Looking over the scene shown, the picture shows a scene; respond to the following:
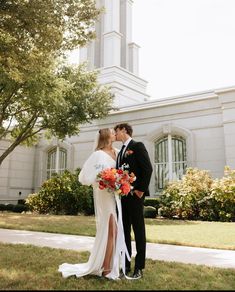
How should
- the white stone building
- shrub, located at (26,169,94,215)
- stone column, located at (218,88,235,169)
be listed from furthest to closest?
the white stone building, stone column, located at (218,88,235,169), shrub, located at (26,169,94,215)

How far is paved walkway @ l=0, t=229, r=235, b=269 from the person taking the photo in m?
5.45

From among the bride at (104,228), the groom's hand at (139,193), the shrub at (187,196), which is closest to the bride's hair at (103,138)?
the bride at (104,228)

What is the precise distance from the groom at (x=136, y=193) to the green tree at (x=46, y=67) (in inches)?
237

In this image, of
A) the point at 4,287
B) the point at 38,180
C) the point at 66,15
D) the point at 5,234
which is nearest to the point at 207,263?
the point at 4,287

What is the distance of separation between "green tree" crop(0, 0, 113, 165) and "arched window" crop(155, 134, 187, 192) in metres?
3.92

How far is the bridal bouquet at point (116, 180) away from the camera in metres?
4.25

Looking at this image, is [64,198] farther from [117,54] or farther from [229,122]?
[117,54]

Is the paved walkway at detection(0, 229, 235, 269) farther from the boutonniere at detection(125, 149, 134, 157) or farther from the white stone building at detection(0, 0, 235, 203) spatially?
the white stone building at detection(0, 0, 235, 203)

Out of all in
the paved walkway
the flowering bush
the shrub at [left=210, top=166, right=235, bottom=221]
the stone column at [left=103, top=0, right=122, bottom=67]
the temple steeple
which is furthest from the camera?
the stone column at [left=103, top=0, right=122, bottom=67]

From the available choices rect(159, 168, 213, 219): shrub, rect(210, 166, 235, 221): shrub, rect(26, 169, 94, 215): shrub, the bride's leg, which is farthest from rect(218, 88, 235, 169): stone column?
the bride's leg

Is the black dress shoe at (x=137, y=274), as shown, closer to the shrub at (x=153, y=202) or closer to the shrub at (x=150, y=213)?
the shrub at (x=150, y=213)

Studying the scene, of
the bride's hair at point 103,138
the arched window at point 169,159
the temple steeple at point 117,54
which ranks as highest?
the temple steeple at point 117,54

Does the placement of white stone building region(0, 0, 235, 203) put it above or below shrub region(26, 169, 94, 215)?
above

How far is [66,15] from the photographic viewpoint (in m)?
10.1
